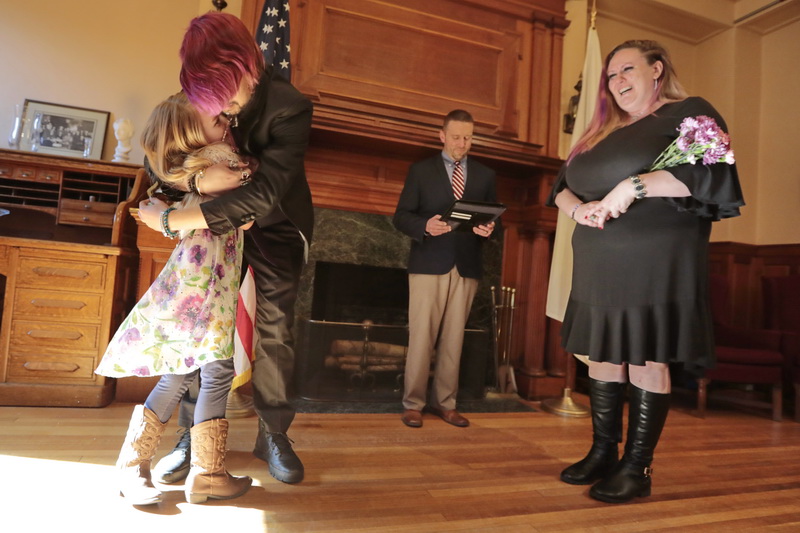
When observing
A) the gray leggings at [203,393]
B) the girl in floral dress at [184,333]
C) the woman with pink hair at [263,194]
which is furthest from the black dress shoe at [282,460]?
the gray leggings at [203,393]

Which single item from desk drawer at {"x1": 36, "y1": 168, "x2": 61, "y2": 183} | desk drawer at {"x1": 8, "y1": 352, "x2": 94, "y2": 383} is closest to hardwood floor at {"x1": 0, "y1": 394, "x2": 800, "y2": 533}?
desk drawer at {"x1": 8, "y1": 352, "x2": 94, "y2": 383}

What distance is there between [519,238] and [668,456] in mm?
1732

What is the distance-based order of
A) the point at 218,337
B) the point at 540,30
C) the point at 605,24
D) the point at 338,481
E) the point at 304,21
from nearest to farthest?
1. the point at 218,337
2. the point at 338,481
3. the point at 304,21
4. the point at 540,30
5. the point at 605,24

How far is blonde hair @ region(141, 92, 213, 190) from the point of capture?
3.76ft

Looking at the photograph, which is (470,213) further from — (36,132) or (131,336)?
(36,132)

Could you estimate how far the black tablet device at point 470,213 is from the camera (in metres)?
2.12

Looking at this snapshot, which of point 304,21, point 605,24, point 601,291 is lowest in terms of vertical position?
point 601,291

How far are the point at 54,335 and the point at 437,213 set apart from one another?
74.9 inches

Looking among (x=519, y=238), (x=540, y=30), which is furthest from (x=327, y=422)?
(x=540, y=30)

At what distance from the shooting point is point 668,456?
1.97 meters

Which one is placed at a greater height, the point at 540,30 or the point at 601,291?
the point at 540,30

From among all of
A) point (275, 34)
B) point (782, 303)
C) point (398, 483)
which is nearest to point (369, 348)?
point (398, 483)

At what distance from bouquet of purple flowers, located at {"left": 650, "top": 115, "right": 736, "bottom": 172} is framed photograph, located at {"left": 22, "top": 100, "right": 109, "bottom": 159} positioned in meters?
3.12

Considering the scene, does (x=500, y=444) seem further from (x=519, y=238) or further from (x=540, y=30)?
(x=540, y=30)
